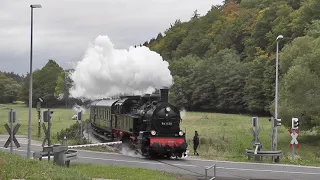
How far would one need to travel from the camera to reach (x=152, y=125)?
78.0 feet

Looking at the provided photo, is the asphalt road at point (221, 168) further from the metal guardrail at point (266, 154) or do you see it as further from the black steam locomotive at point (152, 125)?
the metal guardrail at point (266, 154)

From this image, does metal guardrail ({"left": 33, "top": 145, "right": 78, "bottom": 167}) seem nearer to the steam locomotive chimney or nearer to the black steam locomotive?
the black steam locomotive

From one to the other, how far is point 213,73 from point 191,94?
20.9 feet

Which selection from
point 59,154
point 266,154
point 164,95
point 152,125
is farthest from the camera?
point 266,154

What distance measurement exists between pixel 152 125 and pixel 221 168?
4.08 m

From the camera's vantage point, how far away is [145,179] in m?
16.0

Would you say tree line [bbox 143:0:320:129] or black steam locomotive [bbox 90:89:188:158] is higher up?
tree line [bbox 143:0:320:129]

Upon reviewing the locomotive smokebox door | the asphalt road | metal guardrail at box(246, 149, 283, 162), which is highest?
the locomotive smokebox door

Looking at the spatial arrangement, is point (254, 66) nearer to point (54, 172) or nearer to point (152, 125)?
point (152, 125)

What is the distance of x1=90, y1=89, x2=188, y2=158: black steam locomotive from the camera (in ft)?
78.0

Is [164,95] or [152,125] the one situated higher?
[164,95]

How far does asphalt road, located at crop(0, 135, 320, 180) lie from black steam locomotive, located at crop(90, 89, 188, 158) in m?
0.69

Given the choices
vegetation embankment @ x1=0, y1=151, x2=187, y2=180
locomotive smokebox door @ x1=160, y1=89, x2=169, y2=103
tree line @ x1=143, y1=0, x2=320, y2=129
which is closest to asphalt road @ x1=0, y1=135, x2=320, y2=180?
vegetation embankment @ x1=0, y1=151, x2=187, y2=180

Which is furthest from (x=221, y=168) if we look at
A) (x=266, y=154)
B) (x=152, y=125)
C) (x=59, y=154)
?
(x=59, y=154)
